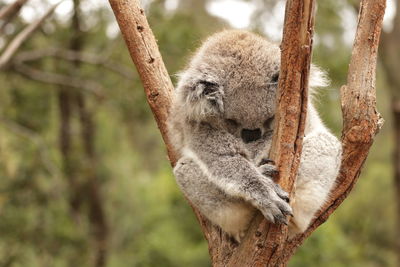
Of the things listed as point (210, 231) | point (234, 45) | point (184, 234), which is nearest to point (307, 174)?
point (210, 231)

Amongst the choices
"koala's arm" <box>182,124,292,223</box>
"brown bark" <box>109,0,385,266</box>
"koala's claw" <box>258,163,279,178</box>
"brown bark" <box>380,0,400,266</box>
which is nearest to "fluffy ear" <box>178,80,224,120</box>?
"koala's arm" <box>182,124,292,223</box>

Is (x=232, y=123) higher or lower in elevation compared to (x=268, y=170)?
higher

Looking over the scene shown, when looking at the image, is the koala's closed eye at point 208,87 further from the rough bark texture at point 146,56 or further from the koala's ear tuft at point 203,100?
the rough bark texture at point 146,56

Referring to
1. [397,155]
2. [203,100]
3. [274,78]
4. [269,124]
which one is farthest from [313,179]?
Result: [397,155]

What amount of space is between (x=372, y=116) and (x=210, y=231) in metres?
1.09

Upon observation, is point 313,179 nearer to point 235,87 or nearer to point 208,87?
point 235,87

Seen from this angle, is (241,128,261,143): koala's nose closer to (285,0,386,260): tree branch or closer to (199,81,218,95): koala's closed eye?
(199,81,218,95): koala's closed eye

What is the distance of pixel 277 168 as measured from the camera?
8.89ft

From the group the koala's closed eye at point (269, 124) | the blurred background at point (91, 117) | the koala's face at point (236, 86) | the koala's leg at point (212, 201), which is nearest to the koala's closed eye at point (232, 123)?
the koala's face at point (236, 86)

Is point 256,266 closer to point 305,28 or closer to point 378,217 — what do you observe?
point 305,28

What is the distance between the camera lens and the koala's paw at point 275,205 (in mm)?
2674

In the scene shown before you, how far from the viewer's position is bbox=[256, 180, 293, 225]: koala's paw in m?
2.67

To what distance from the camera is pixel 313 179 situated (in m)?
3.11

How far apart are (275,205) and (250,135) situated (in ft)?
1.96
